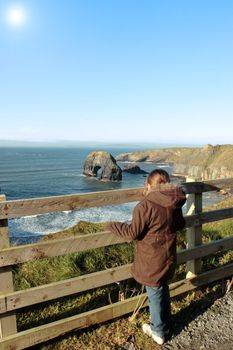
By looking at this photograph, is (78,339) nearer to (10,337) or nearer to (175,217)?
(10,337)

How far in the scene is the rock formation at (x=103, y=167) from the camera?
100562 millimetres

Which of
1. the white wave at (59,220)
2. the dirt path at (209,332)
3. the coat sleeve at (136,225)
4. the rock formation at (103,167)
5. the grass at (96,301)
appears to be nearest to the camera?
the coat sleeve at (136,225)

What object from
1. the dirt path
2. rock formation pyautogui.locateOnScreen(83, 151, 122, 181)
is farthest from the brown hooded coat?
rock formation pyautogui.locateOnScreen(83, 151, 122, 181)

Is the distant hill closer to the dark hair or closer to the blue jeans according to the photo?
the blue jeans

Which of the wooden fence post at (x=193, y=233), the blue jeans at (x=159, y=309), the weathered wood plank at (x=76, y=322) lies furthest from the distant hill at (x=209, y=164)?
the blue jeans at (x=159, y=309)

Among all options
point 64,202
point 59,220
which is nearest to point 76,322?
point 64,202

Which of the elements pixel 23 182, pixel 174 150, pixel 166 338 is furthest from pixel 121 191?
pixel 174 150

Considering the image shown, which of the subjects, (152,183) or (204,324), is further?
(204,324)

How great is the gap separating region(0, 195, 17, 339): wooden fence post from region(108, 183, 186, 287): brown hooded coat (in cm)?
107

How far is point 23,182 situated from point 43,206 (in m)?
86.4

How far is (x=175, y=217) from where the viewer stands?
3.91m

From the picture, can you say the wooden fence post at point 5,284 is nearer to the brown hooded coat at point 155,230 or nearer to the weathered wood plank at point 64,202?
the weathered wood plank at point 64,202

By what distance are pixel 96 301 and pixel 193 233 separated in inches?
62.5

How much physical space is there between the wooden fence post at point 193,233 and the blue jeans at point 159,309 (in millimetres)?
1208
